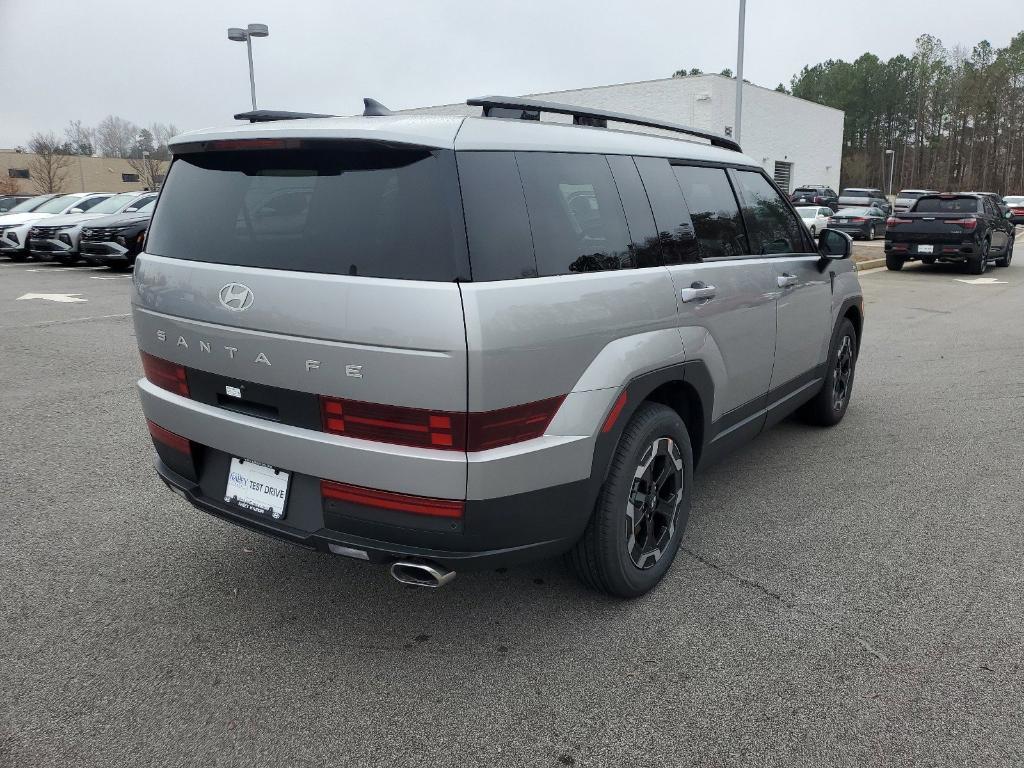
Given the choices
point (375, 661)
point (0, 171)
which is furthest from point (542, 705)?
point (0, 171)

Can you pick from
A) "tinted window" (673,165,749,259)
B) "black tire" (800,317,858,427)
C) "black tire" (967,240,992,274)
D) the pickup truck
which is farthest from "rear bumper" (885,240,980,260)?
"tinted window" (673,165,749,259)

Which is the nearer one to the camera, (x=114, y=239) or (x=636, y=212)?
(x=636, y=212)

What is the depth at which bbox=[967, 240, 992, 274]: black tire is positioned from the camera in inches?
650

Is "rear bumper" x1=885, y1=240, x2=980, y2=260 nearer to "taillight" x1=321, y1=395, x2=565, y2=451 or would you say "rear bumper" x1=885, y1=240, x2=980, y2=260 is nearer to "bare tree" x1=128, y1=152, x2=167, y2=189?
"taillight" x1=321, y1=395, x2=565, y2=451

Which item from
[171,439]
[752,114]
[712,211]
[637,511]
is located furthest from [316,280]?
[752,114]

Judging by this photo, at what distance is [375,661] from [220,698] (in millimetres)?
524

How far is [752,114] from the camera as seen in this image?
41219mm

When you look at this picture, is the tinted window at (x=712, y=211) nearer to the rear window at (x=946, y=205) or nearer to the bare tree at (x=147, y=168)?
the rear window at (x=946, y=205)

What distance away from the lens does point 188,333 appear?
2.83m

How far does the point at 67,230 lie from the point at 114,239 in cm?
216

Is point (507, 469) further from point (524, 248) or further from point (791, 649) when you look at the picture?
point (791, 649)

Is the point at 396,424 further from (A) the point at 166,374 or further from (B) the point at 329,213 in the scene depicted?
(A) the point at 166,374

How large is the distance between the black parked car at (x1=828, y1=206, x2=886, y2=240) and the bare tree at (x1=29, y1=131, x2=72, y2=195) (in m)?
72.5

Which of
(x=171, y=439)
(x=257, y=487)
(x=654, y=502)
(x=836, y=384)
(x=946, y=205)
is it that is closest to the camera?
(x=257, y=487)
